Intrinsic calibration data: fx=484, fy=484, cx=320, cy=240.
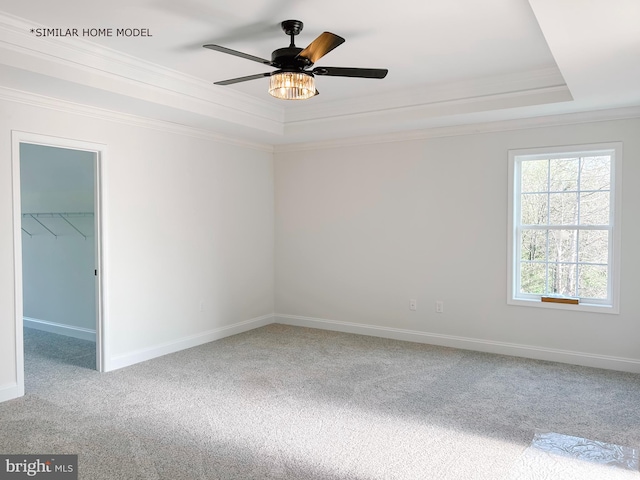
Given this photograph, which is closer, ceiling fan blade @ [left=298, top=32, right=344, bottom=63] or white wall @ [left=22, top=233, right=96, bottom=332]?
ceiling fan blade @ [left=298, top=32, right=344, bottom=63]

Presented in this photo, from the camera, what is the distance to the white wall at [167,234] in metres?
3.97

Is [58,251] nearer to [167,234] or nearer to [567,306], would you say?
[167,234]

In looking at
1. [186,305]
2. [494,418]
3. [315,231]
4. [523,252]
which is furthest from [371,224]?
[494,418]

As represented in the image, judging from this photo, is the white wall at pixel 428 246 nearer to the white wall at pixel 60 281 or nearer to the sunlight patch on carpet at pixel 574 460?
the sunlight patch on carpet at pixel 574 460

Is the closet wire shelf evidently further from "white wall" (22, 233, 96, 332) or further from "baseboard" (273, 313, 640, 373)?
"baseboard" (273, 313, 640, 373)

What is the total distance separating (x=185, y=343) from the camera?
5.26 metres

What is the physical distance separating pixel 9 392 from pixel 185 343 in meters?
1.79

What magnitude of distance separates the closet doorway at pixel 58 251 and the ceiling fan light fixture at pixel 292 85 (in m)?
2.88

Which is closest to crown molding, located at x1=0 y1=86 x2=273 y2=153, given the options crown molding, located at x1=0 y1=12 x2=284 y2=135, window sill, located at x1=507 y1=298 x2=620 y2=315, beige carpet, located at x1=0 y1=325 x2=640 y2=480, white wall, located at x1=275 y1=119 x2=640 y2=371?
crown molding, located at x1=0 y1=12 x2=284 y2=135

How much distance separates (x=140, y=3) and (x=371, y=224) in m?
3.56

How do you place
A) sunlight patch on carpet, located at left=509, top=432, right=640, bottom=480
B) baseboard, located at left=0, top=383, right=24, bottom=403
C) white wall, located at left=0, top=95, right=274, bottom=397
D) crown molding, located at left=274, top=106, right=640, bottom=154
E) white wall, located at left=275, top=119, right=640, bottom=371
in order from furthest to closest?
white wall, located at left=275, top=119, right=640, bottom=371 → crown molding, located at left=274, top=106, right=640, bottom=154 → white wall, located at left=0, top=95, right=274, bottom=397 → baseboard, located at left=0, top=383, right=24, bottom=403 → sunlight patch on carpet, located at left=509, top=432, right=640, bottom=480

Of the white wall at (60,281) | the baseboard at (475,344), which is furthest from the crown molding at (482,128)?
the white wall at (60,281)

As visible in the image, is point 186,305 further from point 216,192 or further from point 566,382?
point 566,382

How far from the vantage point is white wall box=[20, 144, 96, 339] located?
18.2ft
